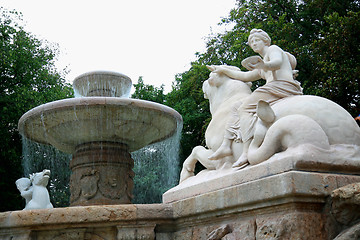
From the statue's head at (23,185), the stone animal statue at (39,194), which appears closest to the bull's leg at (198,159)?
the stone animal statue at (39,194)

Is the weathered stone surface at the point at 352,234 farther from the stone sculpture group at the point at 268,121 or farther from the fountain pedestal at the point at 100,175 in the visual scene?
the fountain pedestal at the point at 100,175

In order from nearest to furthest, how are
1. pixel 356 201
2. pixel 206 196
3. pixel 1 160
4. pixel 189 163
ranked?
pixel 356 201, pixel 206 196, pixel 189 163, pixel 1 160

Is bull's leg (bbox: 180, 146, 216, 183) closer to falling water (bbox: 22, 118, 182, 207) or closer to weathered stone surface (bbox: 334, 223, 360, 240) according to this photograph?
weathered stone surface (bbox: 334, 223, 360, 240)

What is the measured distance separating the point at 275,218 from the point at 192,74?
1612 centimetres

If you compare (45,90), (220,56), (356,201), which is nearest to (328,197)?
(356,201)

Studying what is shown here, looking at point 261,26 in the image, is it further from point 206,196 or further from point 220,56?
point 206,196

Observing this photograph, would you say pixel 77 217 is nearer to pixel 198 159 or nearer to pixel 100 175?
pixel 198 159

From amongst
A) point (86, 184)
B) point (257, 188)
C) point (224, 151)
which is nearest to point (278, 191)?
point (257, 188)

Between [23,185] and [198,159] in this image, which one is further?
[23,185]

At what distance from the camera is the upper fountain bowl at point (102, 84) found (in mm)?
9734

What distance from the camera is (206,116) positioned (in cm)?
1855

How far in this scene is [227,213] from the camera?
4.40 metres

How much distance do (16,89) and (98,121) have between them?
34.7 ft

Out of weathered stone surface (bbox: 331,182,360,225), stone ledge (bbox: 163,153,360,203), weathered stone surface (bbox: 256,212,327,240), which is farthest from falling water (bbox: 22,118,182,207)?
weathered stone surface (bbox: 331,182,360,225)
